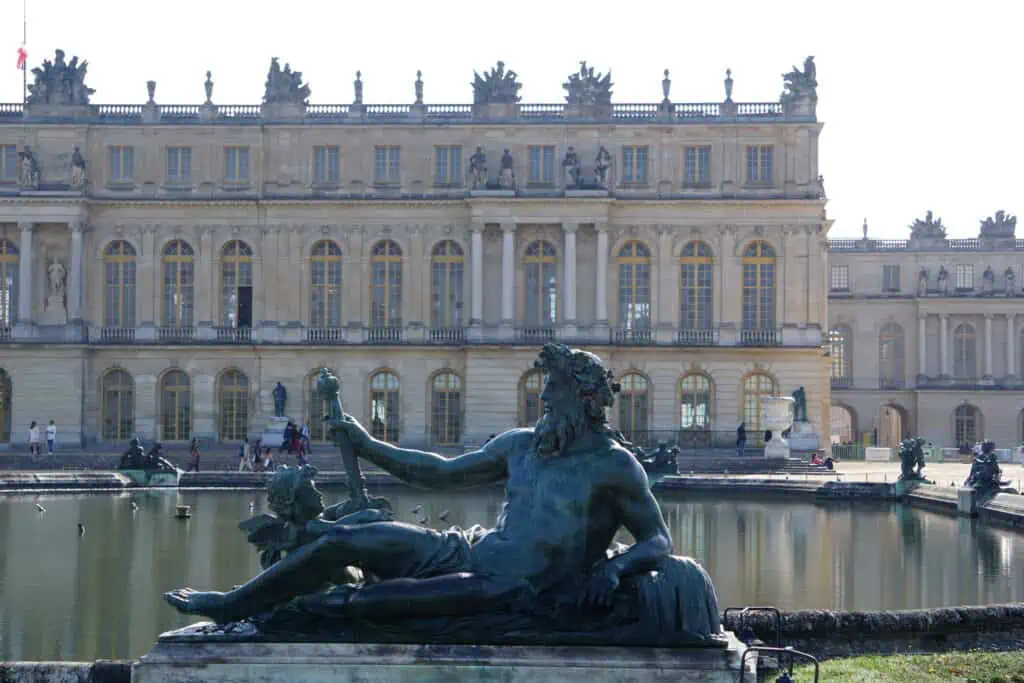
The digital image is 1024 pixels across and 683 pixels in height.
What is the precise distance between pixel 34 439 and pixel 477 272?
16.3 metres

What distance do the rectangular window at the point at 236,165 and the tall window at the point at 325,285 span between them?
3717mm

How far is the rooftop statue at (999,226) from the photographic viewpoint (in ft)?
238

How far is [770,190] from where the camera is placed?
5044 centimetres

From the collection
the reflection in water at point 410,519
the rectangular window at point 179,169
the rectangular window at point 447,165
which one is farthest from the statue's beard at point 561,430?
the rectangular window at point 179,169

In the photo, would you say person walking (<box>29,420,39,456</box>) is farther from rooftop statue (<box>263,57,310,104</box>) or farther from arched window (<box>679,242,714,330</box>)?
arched window (<box>679,242,714,330</box>)

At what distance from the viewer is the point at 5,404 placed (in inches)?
2000

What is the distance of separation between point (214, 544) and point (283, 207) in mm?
32528

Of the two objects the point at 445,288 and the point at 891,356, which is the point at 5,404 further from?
the point at 891,356

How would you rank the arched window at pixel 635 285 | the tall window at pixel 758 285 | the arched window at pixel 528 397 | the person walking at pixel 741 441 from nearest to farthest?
1. the person walking at pixel 741 441
2. the arched window at pixel 528 397
3. the tall window at pixel 758 285
4. the arched window at pixel 635 285

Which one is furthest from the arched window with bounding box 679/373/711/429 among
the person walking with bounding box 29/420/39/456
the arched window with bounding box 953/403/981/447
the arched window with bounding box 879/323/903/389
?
the arched window with bounding box 953/403/981/447

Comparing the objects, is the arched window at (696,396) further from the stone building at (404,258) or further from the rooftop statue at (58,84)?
the rooftop statue at (58,84)

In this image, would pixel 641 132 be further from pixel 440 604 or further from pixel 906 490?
pixel 440 604

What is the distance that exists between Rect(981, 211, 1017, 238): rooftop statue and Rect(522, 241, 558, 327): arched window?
31809mm

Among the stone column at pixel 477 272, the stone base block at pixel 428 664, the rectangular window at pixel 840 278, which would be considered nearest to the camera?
the stone base block at pixel 428 664
